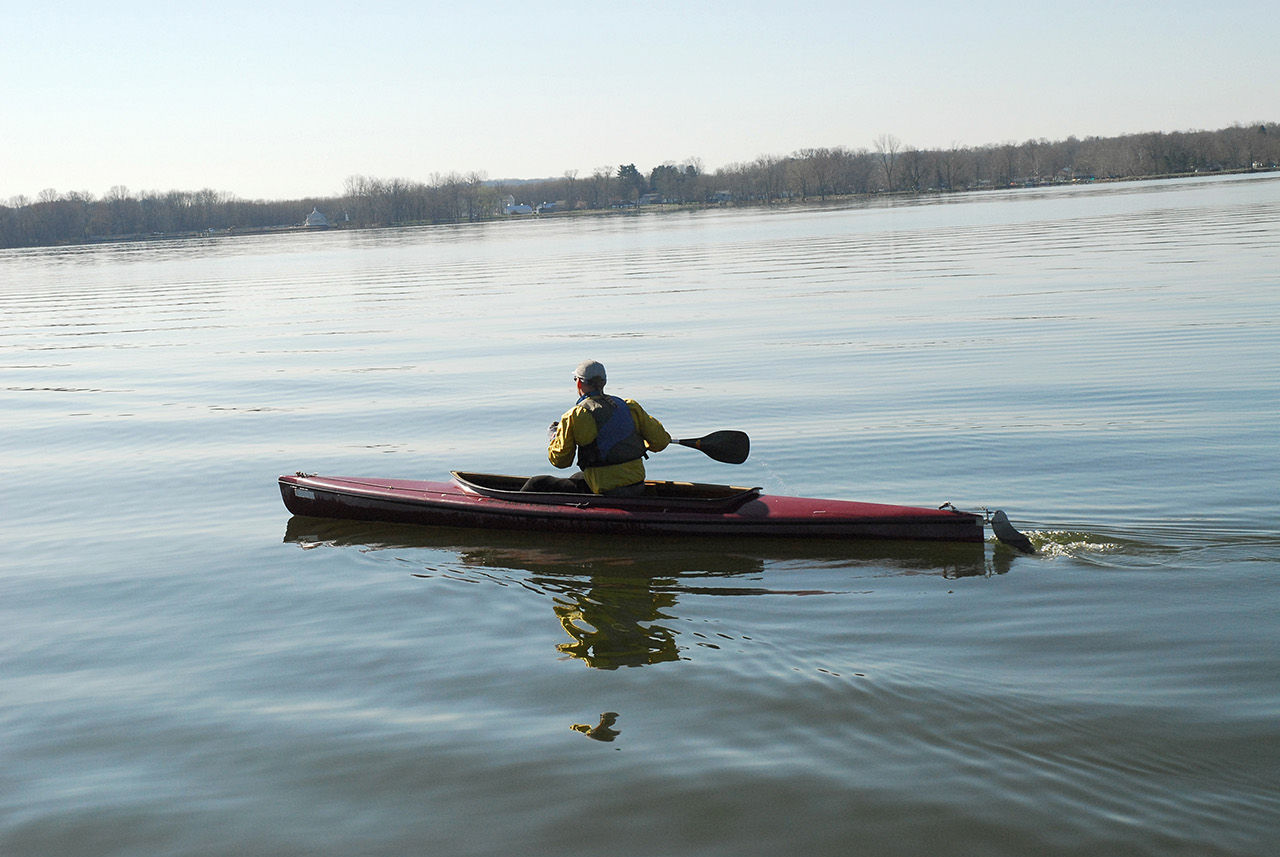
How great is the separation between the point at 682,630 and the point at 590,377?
106 inches

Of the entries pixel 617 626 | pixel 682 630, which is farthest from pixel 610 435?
pixel 682 630

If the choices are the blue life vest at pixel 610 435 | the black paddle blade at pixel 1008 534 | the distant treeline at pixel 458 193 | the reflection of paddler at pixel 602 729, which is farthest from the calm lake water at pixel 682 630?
the distant treeline at pixel 458 193

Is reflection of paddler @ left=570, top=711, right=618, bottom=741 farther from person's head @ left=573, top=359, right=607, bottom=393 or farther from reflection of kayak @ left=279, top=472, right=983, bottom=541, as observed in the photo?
person's head @ left=573, top=359, right=607, bottom=393

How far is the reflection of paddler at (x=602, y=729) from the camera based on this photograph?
660cm

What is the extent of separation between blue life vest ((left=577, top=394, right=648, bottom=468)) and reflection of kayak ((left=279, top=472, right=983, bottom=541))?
35 cm

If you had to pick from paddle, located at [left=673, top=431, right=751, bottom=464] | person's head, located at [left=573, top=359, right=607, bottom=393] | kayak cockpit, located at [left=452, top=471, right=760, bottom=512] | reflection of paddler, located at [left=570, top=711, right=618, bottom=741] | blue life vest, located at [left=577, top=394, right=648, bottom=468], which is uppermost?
person's head, located at [left=573, top=359, right=607, bottom=393]

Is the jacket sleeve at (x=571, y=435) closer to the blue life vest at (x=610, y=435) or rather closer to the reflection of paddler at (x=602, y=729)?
the blue life vest at (x=610, y=435)

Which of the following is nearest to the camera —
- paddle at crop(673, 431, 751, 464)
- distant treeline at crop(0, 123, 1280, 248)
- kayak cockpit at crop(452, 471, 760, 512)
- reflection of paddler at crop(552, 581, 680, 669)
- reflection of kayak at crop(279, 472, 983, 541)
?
reflection of paddler at crop(552, 581, 680, 669)

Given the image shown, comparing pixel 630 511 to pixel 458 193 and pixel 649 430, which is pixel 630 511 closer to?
pixel 649 430

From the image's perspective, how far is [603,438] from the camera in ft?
33.8

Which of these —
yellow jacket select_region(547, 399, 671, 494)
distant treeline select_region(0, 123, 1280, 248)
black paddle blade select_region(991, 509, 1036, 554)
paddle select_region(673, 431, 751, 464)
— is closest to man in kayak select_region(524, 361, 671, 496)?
yellow jacket select_region(547, 399, 671, 494)

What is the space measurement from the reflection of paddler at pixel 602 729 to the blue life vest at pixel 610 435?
147 inches

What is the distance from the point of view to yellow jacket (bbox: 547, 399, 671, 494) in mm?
10148

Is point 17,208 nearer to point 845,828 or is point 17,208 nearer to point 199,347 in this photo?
point 199,347
